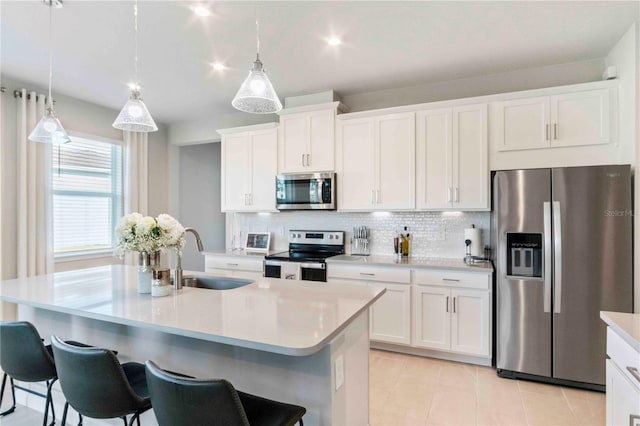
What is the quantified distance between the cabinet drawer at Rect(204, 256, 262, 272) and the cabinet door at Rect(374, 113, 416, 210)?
61.3 inches

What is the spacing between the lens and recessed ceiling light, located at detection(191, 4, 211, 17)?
2.28 meters

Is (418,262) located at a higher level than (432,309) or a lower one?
higher

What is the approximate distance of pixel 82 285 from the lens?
2.22 metres

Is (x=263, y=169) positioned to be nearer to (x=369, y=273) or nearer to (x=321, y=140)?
(x=321, y=140)

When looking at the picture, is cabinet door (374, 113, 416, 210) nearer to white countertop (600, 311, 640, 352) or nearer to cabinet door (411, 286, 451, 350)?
cabinet door (411, 286, 451, 350)

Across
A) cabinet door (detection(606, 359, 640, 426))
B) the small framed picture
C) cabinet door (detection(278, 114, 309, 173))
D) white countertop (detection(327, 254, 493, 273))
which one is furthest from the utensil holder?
cabinet door (detection(606, 359, 640, 426))

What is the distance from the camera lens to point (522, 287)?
9.16ft

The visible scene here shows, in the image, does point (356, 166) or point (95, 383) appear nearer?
point (95, 383)

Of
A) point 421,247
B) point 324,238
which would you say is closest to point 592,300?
point 421,247

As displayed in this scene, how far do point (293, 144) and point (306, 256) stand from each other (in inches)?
51.9

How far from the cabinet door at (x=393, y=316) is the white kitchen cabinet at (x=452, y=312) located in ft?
0.24

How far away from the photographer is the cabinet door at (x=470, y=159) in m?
3.19

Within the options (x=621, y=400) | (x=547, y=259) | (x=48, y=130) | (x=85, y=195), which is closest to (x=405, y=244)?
(x=547, y=259)

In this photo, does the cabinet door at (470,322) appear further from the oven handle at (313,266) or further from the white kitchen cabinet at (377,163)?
the oven handle at (313,266)
